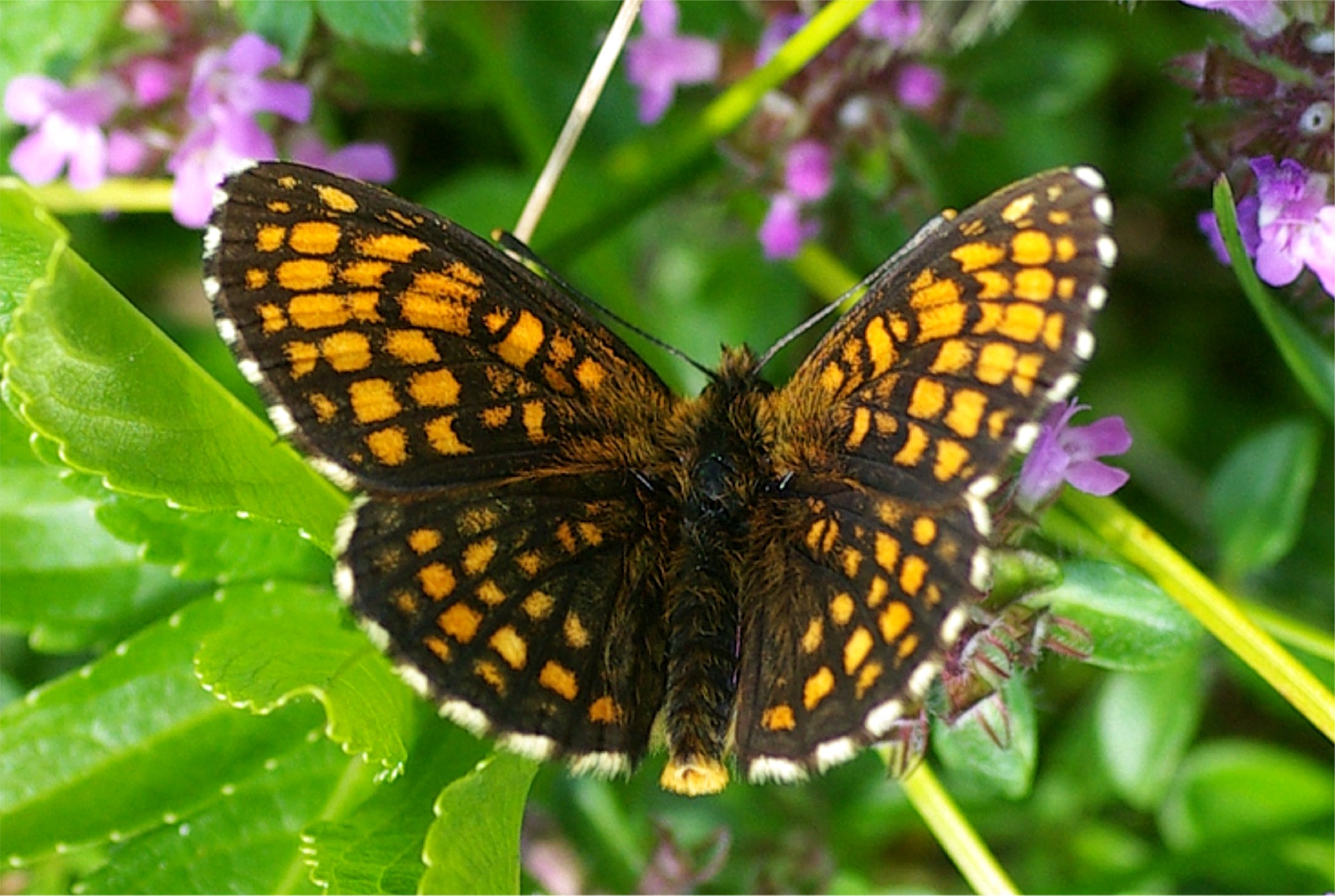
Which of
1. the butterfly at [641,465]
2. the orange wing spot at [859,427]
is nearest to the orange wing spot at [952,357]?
the butterfly at [641,465]

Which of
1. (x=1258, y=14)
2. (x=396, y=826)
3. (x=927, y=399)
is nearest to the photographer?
(x=927, y=399)

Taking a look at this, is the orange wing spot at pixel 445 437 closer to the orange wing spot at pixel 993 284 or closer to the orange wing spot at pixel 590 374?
the orange wing spot at pixel 590 374

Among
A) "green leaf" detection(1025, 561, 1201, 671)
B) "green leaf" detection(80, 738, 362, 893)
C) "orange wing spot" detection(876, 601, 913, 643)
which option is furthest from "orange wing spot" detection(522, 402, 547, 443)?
"green leaf" detection(1025, 561, 1201, 671)

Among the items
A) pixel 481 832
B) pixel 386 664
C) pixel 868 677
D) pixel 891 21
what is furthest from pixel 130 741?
pixel 891 21

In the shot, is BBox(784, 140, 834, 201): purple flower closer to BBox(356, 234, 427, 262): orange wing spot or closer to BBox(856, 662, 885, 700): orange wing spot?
BBox(356, 234, 427, 262): orange wing spot

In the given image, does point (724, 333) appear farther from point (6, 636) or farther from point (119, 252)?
point (6, 636)

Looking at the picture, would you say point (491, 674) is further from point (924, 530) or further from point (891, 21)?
point (891, 21)
